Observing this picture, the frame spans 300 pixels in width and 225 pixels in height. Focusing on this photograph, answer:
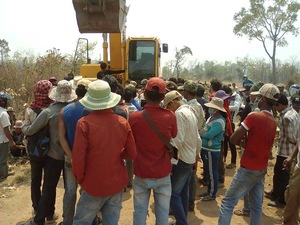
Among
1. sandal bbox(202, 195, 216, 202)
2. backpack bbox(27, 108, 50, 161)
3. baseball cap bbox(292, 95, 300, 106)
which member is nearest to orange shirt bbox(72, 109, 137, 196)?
backpack bbox(27, 108, 50, 161)

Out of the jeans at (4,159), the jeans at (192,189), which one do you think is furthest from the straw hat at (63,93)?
the jeans at (4,159)

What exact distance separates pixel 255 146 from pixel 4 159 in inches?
185

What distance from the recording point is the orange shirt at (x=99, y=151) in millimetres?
2627

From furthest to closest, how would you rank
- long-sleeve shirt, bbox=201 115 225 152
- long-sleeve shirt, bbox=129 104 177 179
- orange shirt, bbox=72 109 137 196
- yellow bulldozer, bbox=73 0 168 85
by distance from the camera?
yellow bulldozer, bbox=73 0 168 85
long-sleeve shirt, bbox=201 115 225 152
long-sleeve shirt, bbox=129 104 177 179
orange shirt, bbox=72 109 137 196

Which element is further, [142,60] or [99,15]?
[142,60]

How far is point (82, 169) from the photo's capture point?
2660 millimetres

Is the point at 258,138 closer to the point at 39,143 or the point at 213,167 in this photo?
the point at 213,167

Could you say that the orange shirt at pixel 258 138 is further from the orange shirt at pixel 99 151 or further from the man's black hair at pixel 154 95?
the orange shirt at pixel 99 151

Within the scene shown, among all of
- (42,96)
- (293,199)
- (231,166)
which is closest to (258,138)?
(293,199)

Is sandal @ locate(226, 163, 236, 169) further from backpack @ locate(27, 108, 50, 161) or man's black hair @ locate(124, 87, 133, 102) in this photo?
backpack @ locate(27, 108, 50, 161)

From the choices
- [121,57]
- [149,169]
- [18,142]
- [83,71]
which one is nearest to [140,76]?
[121,57]

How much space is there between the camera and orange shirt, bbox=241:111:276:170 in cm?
337

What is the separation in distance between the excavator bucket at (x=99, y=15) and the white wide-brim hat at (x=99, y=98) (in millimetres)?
1040

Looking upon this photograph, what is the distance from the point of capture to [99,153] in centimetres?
266
